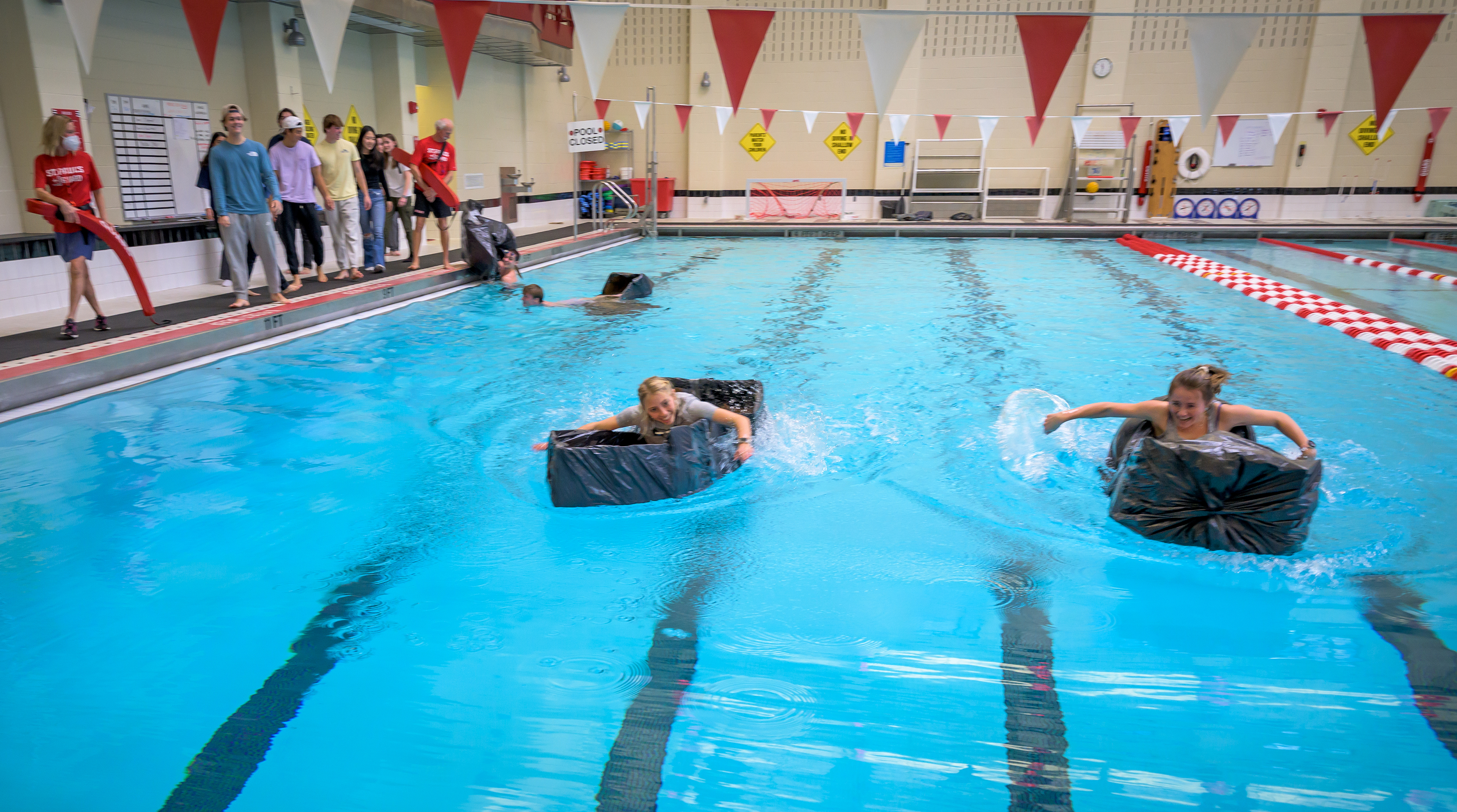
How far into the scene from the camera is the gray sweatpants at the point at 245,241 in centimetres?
743

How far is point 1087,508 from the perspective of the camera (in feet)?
13.6

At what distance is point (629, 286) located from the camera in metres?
9.68

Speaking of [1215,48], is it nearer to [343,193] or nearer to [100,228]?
[343,193]

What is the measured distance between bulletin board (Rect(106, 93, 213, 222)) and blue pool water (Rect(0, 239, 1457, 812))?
11.6 ft

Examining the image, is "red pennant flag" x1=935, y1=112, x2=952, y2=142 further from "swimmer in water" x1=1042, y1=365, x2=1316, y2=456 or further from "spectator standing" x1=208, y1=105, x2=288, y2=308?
"swimmer in water" x1=1042, y1=365, x2=1316, y2=456

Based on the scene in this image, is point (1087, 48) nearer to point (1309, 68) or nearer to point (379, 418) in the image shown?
point (1309, 68)

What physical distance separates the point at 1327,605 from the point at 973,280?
8852mm

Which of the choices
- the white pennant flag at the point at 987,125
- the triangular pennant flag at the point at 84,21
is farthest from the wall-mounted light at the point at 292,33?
the white pennant flag at the point at 987,125

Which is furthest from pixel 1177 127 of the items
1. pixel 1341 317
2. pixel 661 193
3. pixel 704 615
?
pixel 704 615

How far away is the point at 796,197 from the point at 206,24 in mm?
14868

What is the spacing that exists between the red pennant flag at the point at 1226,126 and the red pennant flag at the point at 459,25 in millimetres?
13565

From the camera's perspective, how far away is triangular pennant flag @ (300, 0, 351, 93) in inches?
246

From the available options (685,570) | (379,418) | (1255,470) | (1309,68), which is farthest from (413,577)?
(1309,68)

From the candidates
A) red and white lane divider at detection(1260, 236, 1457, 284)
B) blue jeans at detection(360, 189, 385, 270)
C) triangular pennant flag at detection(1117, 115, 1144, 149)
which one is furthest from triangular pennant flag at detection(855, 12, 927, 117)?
triangular pennant flag at detection(1117, 115, 1144, 149)
